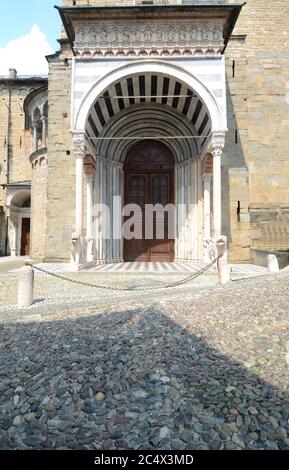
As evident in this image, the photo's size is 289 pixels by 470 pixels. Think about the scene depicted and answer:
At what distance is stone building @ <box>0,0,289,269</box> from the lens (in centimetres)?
1052

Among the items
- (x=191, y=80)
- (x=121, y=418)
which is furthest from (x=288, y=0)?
(x=121, y=418)

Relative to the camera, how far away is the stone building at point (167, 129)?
10516 mm

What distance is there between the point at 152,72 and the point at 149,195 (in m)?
5.15

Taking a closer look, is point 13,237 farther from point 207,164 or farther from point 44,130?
point 207,164

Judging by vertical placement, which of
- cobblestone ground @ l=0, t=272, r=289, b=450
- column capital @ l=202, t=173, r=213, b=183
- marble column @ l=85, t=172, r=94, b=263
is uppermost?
column capital @ l=202, t=173, r=213, b=183

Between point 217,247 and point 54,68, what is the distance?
1013cm

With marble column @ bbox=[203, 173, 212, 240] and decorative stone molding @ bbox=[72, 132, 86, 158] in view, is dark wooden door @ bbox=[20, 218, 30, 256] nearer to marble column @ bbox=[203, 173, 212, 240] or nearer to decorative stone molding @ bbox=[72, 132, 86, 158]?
decorative stone molding @ bbox=[72, 132, 86, 158]

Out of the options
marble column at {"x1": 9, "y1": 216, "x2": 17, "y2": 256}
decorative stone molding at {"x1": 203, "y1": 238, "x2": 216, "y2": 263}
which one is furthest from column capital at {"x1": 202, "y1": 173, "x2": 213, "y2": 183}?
marble column at {"x1": 9, "y1": 216, "x2": 17, "y2": 256}

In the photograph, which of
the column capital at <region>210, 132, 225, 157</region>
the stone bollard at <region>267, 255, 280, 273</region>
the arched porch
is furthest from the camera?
the arched porch

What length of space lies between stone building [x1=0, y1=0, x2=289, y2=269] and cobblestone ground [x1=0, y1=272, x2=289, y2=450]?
21.9ft

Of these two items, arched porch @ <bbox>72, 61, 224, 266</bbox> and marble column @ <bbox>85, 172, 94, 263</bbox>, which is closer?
arched porch @ <bbox>72, 61, 224, 266</bbox>

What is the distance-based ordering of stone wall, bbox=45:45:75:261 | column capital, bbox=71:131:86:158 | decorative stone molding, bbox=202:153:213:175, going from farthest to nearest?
stone wall, bbox=45:45:75:261 < decorative stone molding, bbox=202:153:213:175 < column capital, bbox=71:131:86:158
